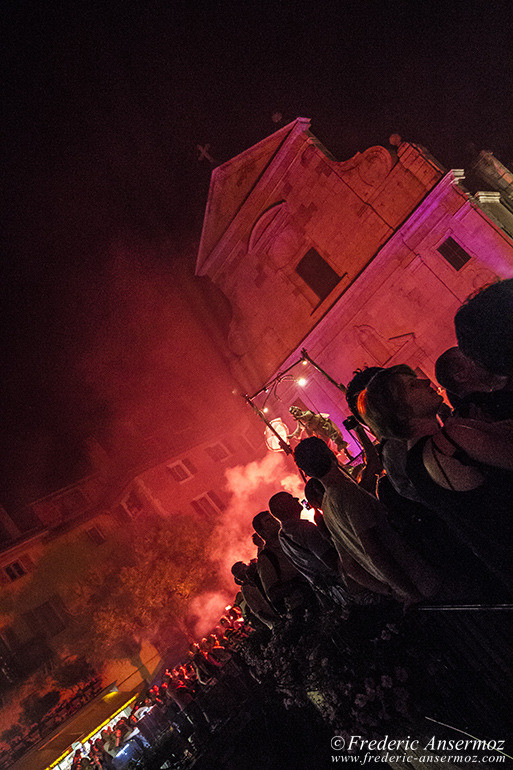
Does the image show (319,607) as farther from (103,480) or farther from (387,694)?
(103,480)

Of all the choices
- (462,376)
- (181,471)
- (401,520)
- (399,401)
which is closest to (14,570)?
(181,471)

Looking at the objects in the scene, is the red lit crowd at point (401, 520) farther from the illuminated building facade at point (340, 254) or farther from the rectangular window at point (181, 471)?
the rectangular window at point (181, 471)

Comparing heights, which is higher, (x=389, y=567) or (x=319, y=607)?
(x=389, y=567)

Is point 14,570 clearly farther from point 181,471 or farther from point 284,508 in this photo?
Answer: point 284,508

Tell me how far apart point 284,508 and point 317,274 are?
13.8 meters

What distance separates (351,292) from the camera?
16.0 m

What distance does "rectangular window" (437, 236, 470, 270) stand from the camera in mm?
13219

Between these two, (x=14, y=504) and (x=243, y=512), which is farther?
(x=14, y=504)

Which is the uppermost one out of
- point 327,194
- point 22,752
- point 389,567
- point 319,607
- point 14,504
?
point 14,504

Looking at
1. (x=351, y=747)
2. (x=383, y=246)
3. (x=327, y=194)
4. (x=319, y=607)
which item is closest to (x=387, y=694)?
(x=351, y=747)

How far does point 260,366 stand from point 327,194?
337 inches

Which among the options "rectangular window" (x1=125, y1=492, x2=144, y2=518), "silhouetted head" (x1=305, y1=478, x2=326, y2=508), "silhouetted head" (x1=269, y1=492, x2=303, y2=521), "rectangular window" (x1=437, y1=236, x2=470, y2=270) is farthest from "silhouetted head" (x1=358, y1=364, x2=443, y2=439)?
"rectangular window" (x1=125, y1=492, x2=144, y2=518)

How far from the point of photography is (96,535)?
29.8 metres

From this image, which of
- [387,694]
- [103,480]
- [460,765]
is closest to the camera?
[460,765]
